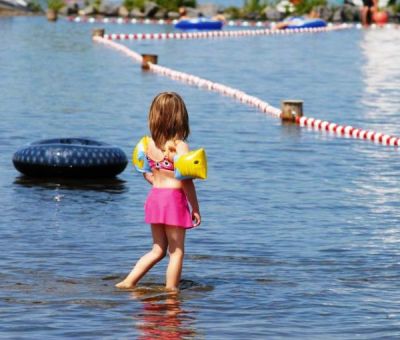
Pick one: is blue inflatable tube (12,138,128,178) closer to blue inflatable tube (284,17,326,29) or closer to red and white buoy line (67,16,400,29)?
blue inflatable tube (284,17,326,29)

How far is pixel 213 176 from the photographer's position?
1920 cm

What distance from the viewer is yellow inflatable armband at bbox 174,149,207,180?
11258 millimetres

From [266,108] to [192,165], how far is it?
1666cm

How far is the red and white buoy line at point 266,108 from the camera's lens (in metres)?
23.5

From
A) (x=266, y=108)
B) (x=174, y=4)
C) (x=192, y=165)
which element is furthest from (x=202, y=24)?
(x=192, y=165)

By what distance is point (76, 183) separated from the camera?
18125 mm

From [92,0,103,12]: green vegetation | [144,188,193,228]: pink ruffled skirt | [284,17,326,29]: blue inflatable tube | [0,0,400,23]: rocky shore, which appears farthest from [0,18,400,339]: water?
[92,0,103,12]: green vegetation

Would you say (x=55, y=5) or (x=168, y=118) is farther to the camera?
(x=55, y=5)

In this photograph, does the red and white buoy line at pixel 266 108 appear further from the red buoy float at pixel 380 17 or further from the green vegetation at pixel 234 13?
the green vegetation at pixel 234 13

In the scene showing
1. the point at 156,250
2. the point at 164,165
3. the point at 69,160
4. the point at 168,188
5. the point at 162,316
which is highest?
the point at 164,165

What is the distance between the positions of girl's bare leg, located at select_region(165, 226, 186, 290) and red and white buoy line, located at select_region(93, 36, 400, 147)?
1164cm

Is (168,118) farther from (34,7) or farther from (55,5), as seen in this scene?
(34,7)

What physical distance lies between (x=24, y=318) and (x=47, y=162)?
705 centimetres

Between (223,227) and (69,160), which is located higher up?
(69,160)
